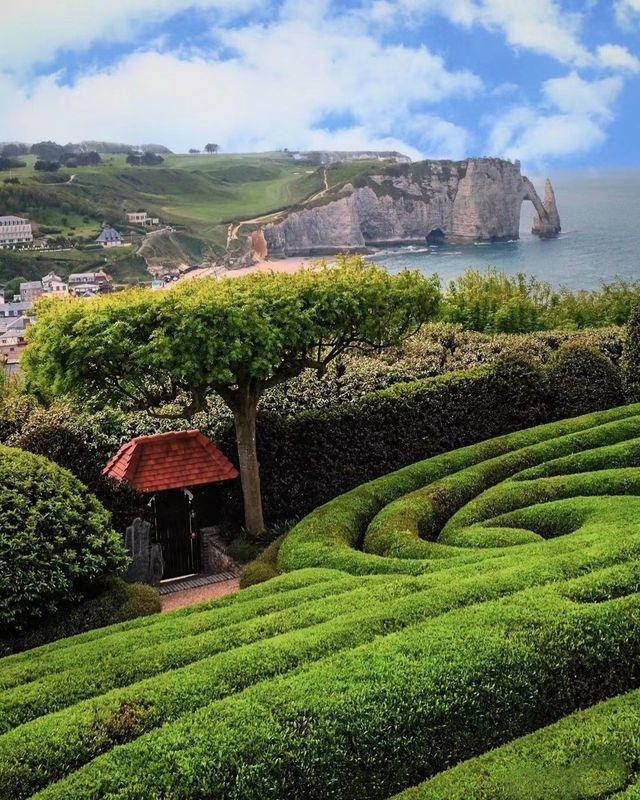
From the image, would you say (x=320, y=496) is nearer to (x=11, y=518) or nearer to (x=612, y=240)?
(x=11, y=518)

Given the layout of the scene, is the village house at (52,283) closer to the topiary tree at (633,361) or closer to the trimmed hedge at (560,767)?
the topiary tree at (633,361)

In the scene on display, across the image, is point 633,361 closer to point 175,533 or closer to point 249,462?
point 249,462

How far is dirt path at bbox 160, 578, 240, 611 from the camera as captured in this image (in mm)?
14117

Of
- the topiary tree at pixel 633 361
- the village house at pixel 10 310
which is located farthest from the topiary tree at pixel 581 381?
the village house at pixel 10 310

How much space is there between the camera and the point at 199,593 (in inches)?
571

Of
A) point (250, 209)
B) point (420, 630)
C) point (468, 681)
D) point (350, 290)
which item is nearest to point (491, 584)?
Result: point (420, 630)

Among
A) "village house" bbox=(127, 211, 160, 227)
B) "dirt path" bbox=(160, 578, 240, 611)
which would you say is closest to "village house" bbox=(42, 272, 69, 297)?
"village house" bbox=(127, 211, 160, 227)

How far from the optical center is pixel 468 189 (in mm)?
98125

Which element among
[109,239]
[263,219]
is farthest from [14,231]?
[263,219]

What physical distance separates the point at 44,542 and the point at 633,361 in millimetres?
13316

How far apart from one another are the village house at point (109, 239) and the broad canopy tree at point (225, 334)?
45823 mm

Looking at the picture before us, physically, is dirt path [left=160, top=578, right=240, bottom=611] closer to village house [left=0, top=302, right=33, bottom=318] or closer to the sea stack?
village house [left=0, top=302, right=33, bottom=318]

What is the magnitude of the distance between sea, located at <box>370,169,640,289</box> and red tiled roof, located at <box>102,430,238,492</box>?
102ft

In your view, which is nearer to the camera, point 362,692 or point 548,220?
point 362,692
